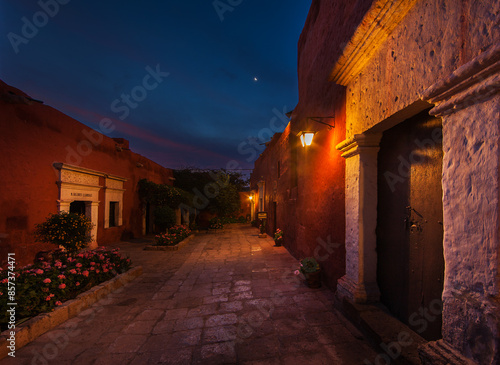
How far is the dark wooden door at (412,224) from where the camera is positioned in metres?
2.29

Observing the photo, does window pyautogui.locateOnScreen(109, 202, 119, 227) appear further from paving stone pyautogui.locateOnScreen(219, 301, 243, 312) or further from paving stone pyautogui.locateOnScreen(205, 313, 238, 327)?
paving stone pyautogui.locateOnScreen(205, 313, 238, 327)

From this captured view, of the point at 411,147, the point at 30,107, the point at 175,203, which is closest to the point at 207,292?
A: the point at 411,147

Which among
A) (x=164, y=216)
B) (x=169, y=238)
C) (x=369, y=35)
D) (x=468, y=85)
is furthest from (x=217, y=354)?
(x=164, y=216)

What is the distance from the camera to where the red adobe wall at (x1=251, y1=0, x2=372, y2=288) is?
3.90 meters

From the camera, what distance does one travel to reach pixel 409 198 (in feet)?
8.80

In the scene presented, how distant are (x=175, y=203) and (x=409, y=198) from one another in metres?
11.6

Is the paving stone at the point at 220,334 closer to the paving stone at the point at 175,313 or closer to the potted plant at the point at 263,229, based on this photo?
the paving stone at the point at 175,313

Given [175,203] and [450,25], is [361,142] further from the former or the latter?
[175,203]

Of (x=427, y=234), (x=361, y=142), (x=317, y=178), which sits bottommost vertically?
(x=427, y=234)

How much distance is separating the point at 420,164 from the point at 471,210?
1.03m

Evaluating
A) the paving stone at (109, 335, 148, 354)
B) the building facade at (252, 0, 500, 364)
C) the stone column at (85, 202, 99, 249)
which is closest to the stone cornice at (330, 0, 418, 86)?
the building facade at (252, 0, 500, 364)

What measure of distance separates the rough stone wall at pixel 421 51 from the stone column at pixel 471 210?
24 centimetres

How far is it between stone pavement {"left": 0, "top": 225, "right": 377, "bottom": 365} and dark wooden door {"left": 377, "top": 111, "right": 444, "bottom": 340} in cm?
72

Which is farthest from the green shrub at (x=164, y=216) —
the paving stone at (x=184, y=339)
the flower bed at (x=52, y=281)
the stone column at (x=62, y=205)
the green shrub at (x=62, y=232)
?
the paving stone at (x=184, y=339)
